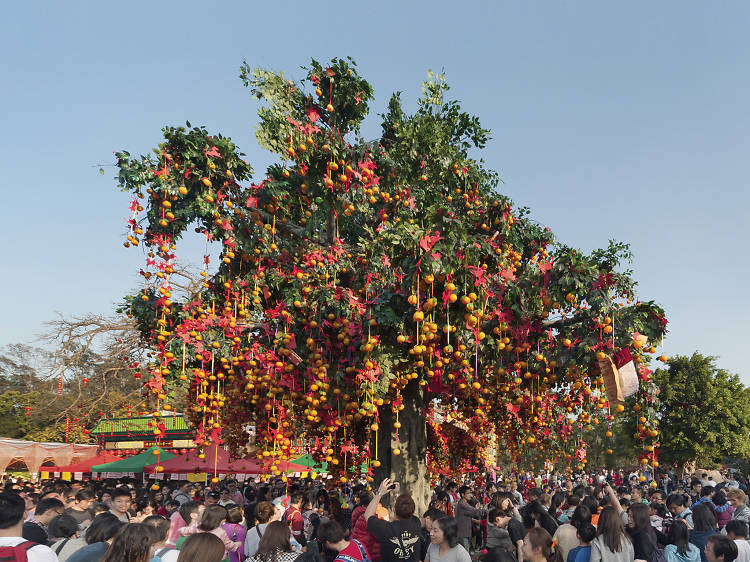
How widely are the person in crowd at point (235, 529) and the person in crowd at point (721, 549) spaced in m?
4.49

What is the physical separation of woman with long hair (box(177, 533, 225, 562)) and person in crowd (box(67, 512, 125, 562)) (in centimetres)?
108

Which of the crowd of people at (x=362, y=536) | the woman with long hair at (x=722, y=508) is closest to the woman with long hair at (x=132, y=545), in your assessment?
the crowd of people at (x=362, y=536)

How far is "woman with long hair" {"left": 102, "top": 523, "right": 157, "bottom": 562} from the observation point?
3.27m

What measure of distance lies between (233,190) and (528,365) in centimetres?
531

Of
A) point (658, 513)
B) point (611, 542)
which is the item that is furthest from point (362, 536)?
point (658, 513)

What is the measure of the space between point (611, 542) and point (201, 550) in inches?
136

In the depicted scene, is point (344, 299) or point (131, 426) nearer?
point (344, 299)

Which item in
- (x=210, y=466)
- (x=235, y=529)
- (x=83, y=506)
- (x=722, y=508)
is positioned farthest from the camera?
(x=210, y=466)

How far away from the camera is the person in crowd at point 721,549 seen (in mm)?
4727

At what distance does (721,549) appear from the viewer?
15.6ft

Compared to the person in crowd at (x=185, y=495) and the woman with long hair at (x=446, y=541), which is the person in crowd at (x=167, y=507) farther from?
the woman with long hair at (x=446, y=541)

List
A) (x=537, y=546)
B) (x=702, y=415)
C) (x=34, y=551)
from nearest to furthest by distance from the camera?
(x=34, y=551), (x=537, y=546), (x=702, y=415)

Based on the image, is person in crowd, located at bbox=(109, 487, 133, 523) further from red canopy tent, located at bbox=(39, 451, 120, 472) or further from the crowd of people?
red canopy tent, located at bbox=(39, 451, 120, 472)

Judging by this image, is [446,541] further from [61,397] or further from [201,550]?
[61,397]
